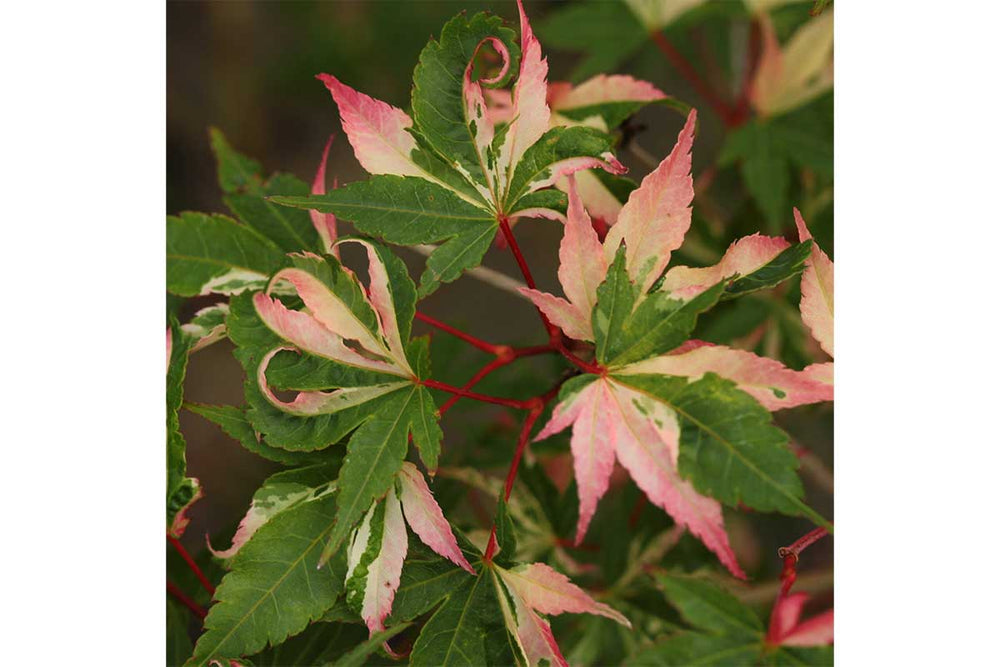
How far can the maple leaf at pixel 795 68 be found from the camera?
2.71 feet

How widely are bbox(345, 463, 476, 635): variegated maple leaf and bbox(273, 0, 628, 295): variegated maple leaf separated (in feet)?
0.42

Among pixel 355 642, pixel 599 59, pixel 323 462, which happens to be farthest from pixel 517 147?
pixel 599 59

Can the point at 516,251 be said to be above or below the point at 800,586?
above

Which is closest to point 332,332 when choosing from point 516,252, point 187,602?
point 516,252

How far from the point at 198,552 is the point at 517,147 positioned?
466 millimetres

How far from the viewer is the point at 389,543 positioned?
49 cm

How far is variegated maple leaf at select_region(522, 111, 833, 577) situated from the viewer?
1.38 ft

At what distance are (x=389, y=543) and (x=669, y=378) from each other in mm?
199

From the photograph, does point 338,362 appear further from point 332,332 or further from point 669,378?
point 669,378

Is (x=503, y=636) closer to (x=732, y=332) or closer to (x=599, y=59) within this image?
(x=732, y=332)

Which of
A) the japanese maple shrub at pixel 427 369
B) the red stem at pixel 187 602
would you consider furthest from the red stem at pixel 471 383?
the red stem at pixel 187 602

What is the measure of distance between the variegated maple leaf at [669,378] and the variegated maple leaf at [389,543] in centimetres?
9

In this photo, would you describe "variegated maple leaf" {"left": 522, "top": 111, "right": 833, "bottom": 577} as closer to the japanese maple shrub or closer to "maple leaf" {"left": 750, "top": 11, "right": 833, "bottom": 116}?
the japanese maple shrub

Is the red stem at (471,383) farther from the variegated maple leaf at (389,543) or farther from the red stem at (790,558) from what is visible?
the red stem at (790,558)
